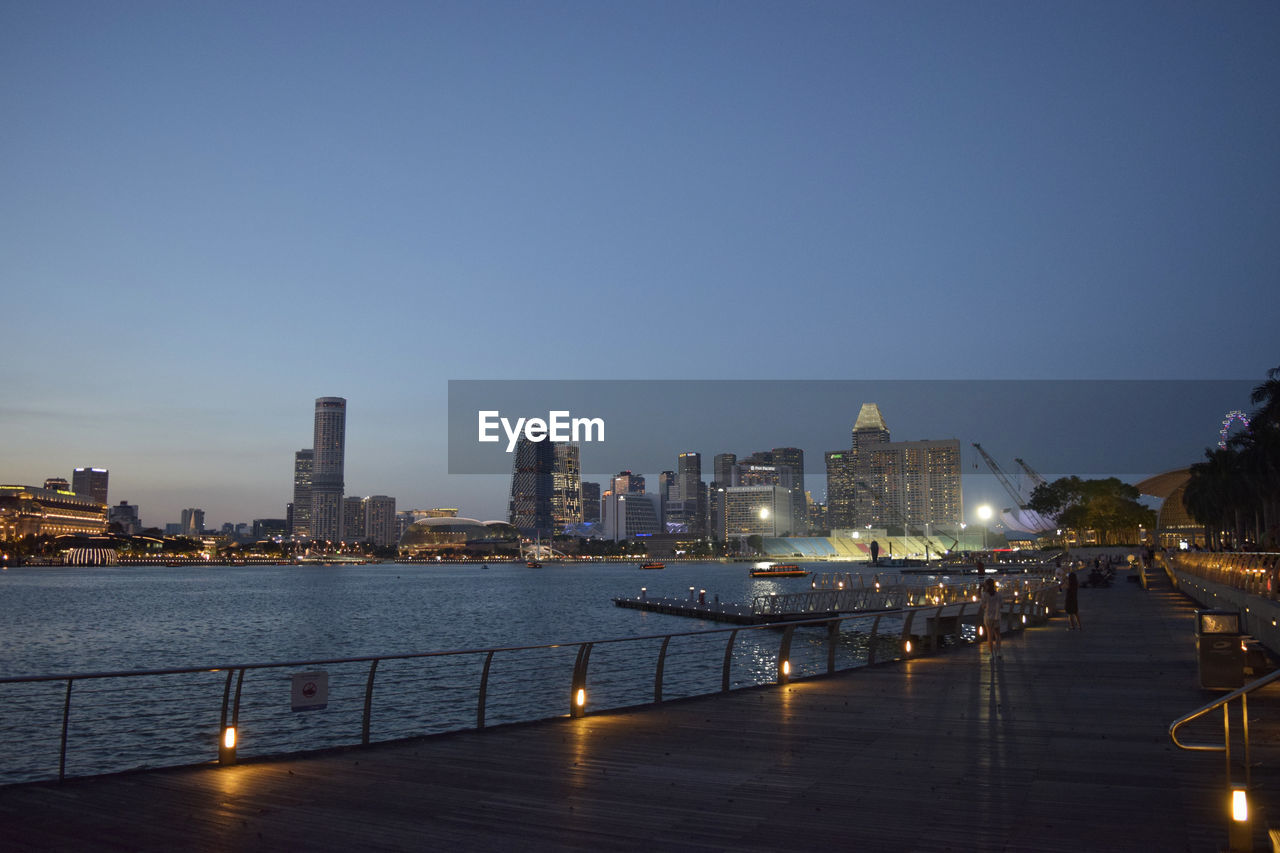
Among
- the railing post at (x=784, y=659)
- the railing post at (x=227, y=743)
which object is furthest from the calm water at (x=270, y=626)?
the railing post at (x=227, y=743)

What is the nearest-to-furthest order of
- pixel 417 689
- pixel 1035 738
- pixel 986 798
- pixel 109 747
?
pixel 986 798, pixel 1035 738, pixel 109 747, pixel 417 689

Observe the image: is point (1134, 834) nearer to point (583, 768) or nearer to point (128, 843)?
point (583, 768)

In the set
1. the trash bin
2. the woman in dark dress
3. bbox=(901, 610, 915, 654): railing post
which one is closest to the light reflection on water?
bbox=(901, 610, 915, 654): railing post

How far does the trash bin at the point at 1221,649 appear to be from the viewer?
607 inches

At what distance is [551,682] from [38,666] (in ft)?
104

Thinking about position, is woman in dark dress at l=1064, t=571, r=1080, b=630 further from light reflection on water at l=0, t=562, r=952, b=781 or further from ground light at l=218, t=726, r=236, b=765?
ground light at l=218, t=726, r=236, b=765

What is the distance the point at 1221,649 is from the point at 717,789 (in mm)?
10277

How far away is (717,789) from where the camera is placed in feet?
31.4

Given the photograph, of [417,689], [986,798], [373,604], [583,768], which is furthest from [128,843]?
[373,604]

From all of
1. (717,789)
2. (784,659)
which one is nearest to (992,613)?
(784,659)

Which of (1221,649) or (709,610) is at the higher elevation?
(1221,649)

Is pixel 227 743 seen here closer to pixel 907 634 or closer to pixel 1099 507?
pixel 907 634

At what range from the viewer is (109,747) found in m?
23.6

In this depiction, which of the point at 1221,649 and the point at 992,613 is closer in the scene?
the point at 1221,649
